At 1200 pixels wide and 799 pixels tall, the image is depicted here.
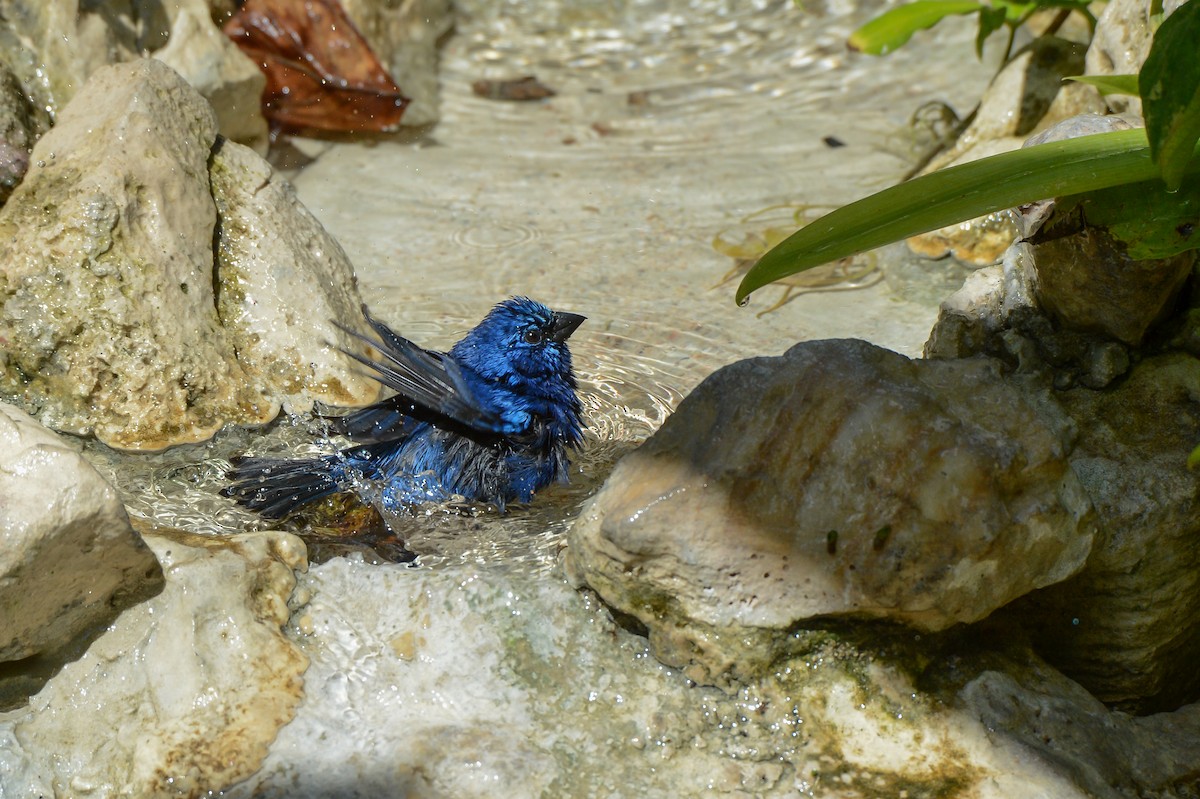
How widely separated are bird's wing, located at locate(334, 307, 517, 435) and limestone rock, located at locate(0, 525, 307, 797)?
0.80 metres

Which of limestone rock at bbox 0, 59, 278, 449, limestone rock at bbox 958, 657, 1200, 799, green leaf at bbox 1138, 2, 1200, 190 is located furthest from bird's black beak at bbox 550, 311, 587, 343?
green leaf at bbox 1138, 2, 1200, 190

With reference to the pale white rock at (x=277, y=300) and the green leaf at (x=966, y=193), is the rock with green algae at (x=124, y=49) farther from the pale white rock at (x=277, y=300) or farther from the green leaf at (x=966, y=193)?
the green leaf at (x=966, y=193)

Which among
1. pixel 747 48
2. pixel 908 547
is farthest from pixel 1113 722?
pixel 747 48

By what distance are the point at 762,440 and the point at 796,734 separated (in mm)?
642

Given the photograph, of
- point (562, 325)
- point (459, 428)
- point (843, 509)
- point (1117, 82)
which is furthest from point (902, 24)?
point (843, 509)

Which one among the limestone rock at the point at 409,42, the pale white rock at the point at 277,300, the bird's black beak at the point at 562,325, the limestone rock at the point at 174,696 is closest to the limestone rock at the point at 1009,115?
the bird's black beak at the point at 562,325

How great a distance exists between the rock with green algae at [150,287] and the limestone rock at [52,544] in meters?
0.90

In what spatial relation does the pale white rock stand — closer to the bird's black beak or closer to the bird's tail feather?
the bird's tail feather

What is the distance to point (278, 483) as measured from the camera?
3295 millimetres

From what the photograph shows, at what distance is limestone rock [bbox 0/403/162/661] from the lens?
2.37 meters

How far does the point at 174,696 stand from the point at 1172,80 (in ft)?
7.76

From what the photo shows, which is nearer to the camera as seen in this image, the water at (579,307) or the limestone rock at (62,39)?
the water at (579,307)

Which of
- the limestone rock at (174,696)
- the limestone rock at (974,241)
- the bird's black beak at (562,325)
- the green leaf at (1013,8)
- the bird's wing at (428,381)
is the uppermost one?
the green leaf at (1013,8)

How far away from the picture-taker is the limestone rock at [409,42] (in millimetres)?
6152
